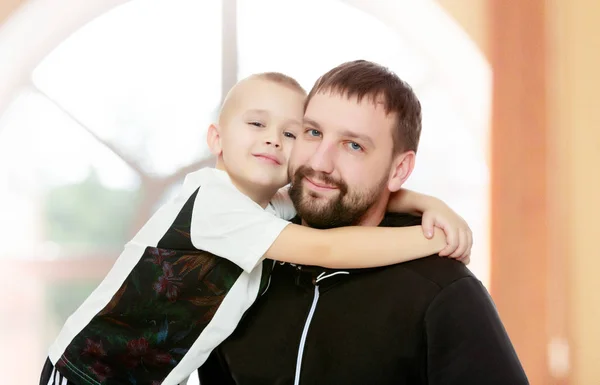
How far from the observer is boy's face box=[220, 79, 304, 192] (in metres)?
1.58

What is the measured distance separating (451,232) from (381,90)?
1.10 ft

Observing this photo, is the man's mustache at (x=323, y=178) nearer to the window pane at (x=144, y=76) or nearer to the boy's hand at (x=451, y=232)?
the boy's hand at (x=451, y=232)

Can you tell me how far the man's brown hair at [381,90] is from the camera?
4.91ft

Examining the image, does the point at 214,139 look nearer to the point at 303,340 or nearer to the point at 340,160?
the point at 340,160

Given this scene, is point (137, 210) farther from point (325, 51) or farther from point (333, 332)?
point (333, 332)

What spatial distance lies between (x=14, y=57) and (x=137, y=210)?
2.75 ft

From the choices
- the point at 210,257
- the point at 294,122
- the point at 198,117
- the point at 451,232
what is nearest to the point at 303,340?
the point at 210,257

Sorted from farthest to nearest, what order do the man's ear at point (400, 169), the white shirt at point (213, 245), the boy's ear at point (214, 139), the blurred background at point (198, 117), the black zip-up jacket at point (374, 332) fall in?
the blurred background at point (198, 117)
the boy's ear at point (214, 139)
the man's ear at point (400, 169)
the white shirt at point (213, 245)
the black zip-up jacket at point (374, 332)

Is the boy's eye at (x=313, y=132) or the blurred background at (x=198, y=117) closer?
the boy's eye at (x=313, y=132)

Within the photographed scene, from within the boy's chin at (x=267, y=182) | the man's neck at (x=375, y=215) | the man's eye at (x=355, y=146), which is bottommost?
the man's neck at (x=375, y=215)

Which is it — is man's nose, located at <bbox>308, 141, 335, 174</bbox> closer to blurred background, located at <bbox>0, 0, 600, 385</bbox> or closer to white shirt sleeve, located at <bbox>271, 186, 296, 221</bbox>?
white shirt sleeve, located at <bbox>271, 186, 296, 221</bbox>

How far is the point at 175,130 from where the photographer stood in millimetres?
3043

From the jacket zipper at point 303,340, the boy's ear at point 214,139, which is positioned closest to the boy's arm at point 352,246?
the jacket zipper at point 303,340

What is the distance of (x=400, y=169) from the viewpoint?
157 cm
